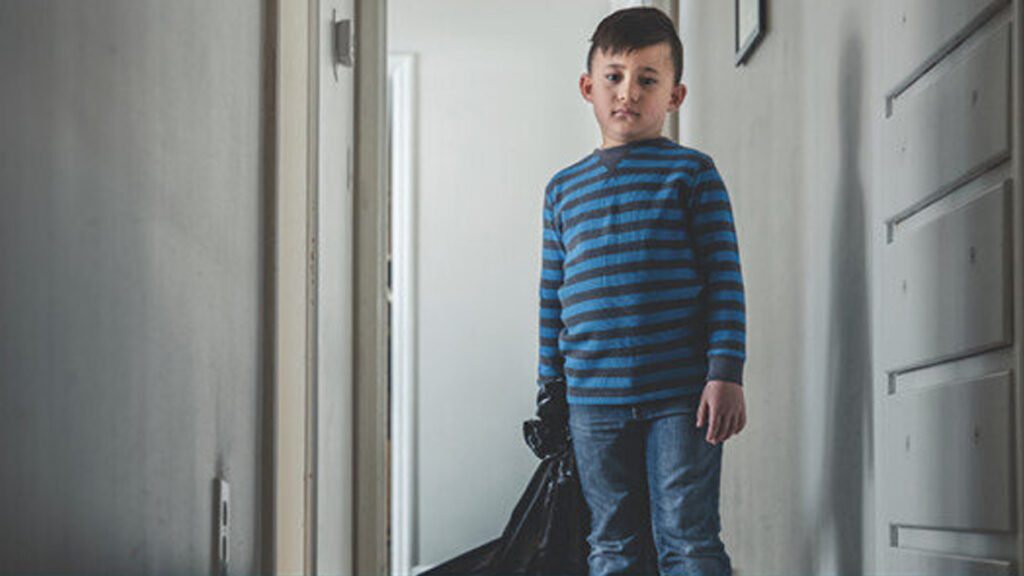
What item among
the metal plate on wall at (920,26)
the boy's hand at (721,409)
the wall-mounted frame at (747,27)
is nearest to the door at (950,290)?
the metal plate on wall at (920,26)

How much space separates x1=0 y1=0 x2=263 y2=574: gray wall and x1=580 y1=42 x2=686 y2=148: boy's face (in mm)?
640

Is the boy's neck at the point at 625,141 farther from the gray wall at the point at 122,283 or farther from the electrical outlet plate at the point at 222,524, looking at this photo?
the electrical outlet plate at the point at 222,524

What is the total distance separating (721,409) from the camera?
1.80m

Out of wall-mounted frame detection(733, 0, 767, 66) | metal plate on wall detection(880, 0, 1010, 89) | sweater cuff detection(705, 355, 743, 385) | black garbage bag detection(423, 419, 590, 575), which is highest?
wall-mounted frame detection(733, 0, 767, 66)

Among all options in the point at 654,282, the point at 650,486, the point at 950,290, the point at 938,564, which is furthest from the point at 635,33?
the point at 938,564

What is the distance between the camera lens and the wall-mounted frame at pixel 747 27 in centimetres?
230

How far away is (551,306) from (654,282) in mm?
222

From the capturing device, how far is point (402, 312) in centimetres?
492

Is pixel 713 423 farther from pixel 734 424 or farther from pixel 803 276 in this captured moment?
pixel 803 276

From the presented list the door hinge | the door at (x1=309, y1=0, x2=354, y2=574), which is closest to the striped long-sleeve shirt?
the door at (x1=309, y1=0, x2=354, y2=574)

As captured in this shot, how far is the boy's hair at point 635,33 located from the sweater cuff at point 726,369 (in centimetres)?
47

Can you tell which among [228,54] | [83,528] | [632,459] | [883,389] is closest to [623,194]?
[632,459]

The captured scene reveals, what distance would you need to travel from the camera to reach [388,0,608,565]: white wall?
487 centimetres

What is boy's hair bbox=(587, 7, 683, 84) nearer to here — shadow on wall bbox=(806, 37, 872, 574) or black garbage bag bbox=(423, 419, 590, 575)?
shadow on wall bbox=(806, 37, 872, 574)
